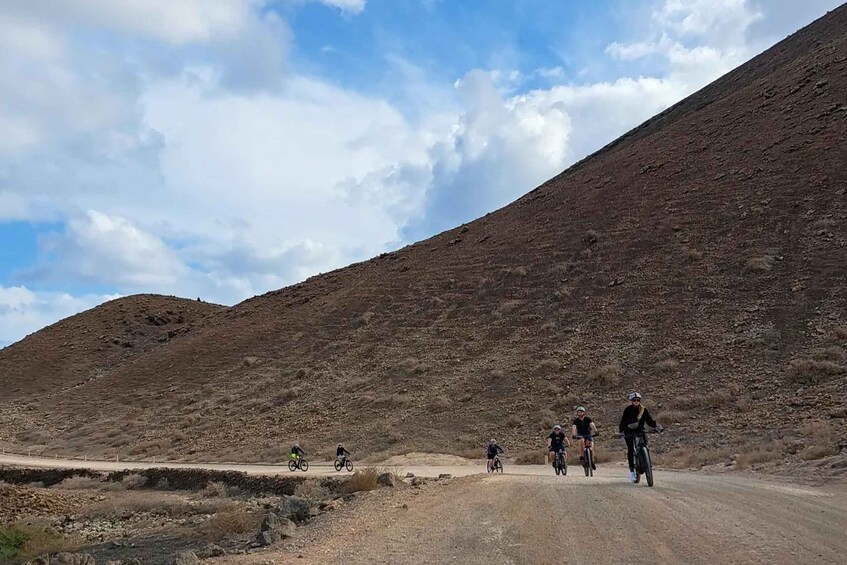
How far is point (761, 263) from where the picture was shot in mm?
33469

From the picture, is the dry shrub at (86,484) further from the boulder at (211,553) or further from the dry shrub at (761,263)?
the dry shrub at (761,263)

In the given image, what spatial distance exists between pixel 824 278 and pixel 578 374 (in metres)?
10.8

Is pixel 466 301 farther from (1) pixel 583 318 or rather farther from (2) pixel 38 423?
(2) pixel 38 423

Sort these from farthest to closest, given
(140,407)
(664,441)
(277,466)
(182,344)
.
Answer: (182,344) → (140,407) → (277,466) → (664,441)

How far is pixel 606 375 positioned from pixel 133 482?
1825cm

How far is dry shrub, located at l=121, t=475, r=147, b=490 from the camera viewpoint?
88.3 feet

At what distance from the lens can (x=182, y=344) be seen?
190 ft

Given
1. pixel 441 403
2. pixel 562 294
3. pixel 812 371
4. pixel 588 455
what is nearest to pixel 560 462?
pixel 588 455

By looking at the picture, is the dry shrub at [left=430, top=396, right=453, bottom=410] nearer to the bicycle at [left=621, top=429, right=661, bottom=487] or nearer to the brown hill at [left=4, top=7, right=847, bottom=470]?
the brown hill at [left=4, top=7, right=847, bottom=470]

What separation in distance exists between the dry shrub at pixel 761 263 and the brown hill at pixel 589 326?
0.30 feet

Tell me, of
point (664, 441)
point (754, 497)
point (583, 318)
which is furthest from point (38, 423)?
point (754, 497)

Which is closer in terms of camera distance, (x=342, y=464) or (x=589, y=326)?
(x=342, y=464)

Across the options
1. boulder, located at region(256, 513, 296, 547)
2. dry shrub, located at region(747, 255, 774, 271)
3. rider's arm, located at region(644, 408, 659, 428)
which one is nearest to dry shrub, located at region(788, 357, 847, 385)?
dry shrub, located at region(747, 255, 774, 271)

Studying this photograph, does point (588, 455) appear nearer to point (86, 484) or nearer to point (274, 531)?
point (274, 531)
